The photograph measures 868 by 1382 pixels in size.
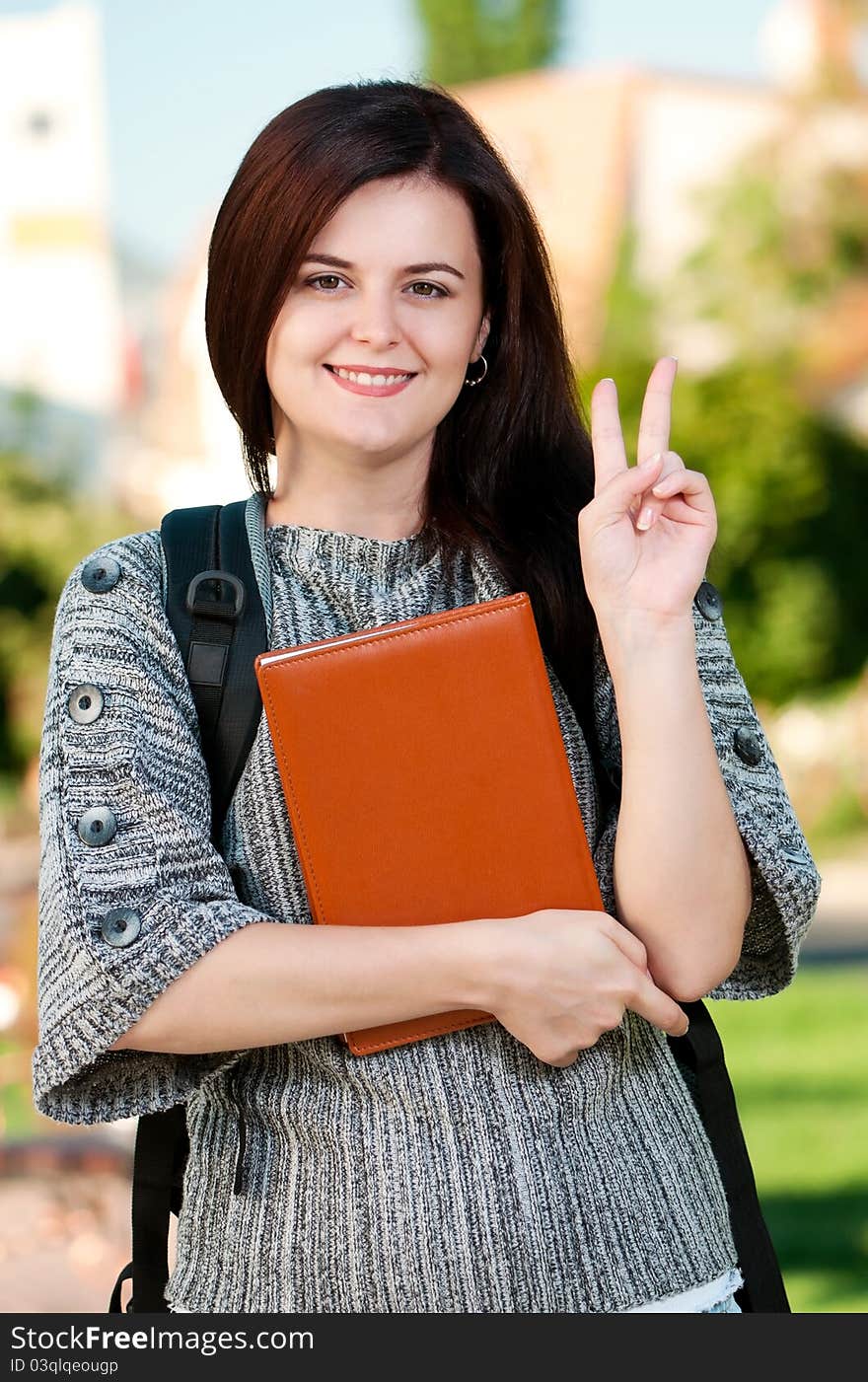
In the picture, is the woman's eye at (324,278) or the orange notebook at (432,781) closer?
the orange notebook at (432,781)

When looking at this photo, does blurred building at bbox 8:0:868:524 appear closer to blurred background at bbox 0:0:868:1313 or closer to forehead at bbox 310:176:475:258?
blurred background at bbox 0:0:868:1313

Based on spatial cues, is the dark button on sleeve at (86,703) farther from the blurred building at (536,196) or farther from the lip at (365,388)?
the blurred building at (536,196)

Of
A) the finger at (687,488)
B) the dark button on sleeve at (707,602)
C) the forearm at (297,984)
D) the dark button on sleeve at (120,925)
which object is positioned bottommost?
the forearm at (297,984)

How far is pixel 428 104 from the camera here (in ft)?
6.09

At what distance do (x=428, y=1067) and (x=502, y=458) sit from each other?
29.4 inches

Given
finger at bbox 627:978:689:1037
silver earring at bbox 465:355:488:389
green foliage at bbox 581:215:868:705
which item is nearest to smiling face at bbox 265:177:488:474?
silver earring at bbox 465:355:488:389

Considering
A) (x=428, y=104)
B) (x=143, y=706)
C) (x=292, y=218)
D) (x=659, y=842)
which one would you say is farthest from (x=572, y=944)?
(x=428, y=104)

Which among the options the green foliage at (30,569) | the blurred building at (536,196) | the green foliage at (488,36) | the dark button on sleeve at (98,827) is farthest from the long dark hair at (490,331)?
the green foliage at (488,36)

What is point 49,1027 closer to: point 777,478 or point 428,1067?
point 428,1067

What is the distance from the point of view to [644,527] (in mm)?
1728

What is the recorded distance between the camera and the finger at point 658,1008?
1645 mm

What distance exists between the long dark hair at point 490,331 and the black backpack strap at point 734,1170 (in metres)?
0.37

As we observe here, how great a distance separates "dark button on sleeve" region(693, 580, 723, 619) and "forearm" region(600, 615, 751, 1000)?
16cm

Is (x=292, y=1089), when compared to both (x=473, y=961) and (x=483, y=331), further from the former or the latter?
(x=483, y=331)
